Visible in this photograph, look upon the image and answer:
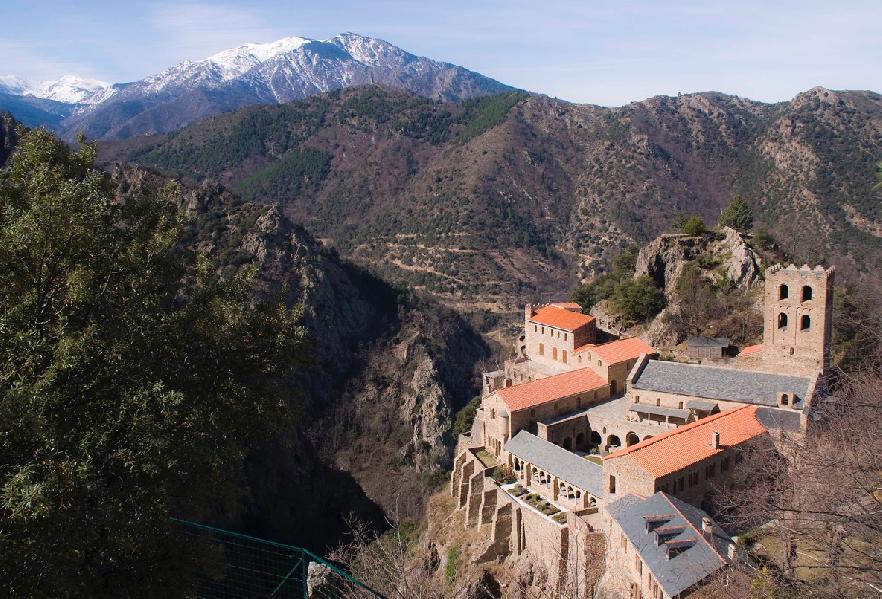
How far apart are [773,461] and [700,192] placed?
104 metres

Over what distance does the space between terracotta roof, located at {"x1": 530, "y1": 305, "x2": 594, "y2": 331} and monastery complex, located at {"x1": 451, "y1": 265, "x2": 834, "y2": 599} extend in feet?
0.88

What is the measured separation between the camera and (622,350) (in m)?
36.3

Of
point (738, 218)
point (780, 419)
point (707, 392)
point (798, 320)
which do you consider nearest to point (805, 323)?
point (798, 320)

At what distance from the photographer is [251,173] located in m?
152

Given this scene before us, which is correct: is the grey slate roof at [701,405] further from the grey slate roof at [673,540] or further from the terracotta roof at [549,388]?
the grey slate roof at [673,540]

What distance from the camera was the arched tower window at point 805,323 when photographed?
100 ft

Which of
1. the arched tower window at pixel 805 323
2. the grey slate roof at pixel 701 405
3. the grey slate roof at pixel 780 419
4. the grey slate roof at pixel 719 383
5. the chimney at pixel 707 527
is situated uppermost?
the arched tower window at pixel 805 323

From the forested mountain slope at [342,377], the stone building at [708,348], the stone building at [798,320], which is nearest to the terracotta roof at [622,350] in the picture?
the stone building at [708,348]

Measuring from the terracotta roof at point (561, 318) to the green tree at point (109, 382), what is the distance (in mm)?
25437

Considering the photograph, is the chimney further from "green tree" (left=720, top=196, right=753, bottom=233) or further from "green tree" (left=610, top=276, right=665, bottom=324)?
"green tree" (left=720, top=196, right=753, bottom=233)

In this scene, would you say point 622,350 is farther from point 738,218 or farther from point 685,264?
point 738,218

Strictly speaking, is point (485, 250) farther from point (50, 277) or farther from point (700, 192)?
point (50, 277)

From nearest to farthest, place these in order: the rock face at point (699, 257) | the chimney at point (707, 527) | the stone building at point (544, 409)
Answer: the chimney at point (707, 527) < the stone building at point (544, 409) < the rock face at point (699, 257)

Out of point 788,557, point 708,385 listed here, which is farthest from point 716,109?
point 788,557
